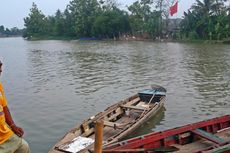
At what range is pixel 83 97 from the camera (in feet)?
44.2

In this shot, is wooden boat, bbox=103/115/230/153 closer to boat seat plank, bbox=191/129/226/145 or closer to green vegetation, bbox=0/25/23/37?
boat seat plank, bbox=191/129/226/145

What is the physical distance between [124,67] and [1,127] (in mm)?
18961

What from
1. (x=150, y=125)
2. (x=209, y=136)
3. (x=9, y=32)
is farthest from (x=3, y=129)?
(x=9, y=32)

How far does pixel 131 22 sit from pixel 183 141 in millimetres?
60866

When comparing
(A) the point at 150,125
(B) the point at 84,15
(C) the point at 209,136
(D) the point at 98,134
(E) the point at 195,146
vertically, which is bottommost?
(A) the point at 150,125

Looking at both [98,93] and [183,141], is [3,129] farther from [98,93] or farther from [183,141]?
[98,93]

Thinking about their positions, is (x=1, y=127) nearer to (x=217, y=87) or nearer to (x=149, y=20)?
A: (x=217, y=87)

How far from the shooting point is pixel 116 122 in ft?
30.4

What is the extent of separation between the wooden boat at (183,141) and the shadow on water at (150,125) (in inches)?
62.3

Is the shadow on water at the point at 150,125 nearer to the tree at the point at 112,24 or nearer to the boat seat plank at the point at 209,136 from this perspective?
the boat seat plank at the point at 209,136

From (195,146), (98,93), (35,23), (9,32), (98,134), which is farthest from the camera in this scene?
(9,32)

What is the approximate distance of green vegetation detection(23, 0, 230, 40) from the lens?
171ft

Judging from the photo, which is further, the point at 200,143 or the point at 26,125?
the point at 26,125

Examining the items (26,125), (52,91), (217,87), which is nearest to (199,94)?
(217,87)
